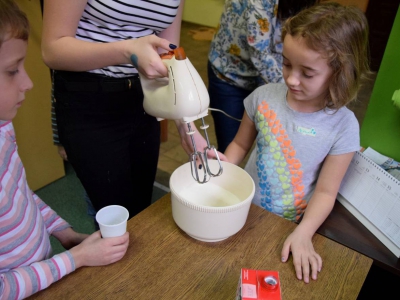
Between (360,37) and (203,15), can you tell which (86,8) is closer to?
(360,37)

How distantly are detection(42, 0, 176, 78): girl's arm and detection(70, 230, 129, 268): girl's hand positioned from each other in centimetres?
36

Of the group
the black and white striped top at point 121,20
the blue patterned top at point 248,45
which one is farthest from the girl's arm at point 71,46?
the blue patterned top at point 248,45

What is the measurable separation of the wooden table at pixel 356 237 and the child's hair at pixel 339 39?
1.11 feet

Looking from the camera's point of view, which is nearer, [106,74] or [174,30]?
[106,74]

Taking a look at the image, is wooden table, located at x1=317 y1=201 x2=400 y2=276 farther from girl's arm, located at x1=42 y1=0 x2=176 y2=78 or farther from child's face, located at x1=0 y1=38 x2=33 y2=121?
child's face, located at x1=0 y1=38 x2=33 y2=121

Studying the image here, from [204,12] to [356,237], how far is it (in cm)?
514

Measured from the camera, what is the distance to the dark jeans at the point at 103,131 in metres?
0.98

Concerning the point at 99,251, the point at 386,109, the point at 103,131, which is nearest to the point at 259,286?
the point at 99,251

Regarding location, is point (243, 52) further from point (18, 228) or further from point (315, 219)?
point (18, 228)

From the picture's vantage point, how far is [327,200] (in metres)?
0.99

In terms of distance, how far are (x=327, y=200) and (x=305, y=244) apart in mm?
203

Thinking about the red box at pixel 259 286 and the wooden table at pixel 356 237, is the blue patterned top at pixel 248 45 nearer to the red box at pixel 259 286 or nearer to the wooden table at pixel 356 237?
the wooden table at pixel 356 237

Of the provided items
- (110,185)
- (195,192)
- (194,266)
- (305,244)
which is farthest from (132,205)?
(305,244)

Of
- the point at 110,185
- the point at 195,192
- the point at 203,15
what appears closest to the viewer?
the point at 195,192
